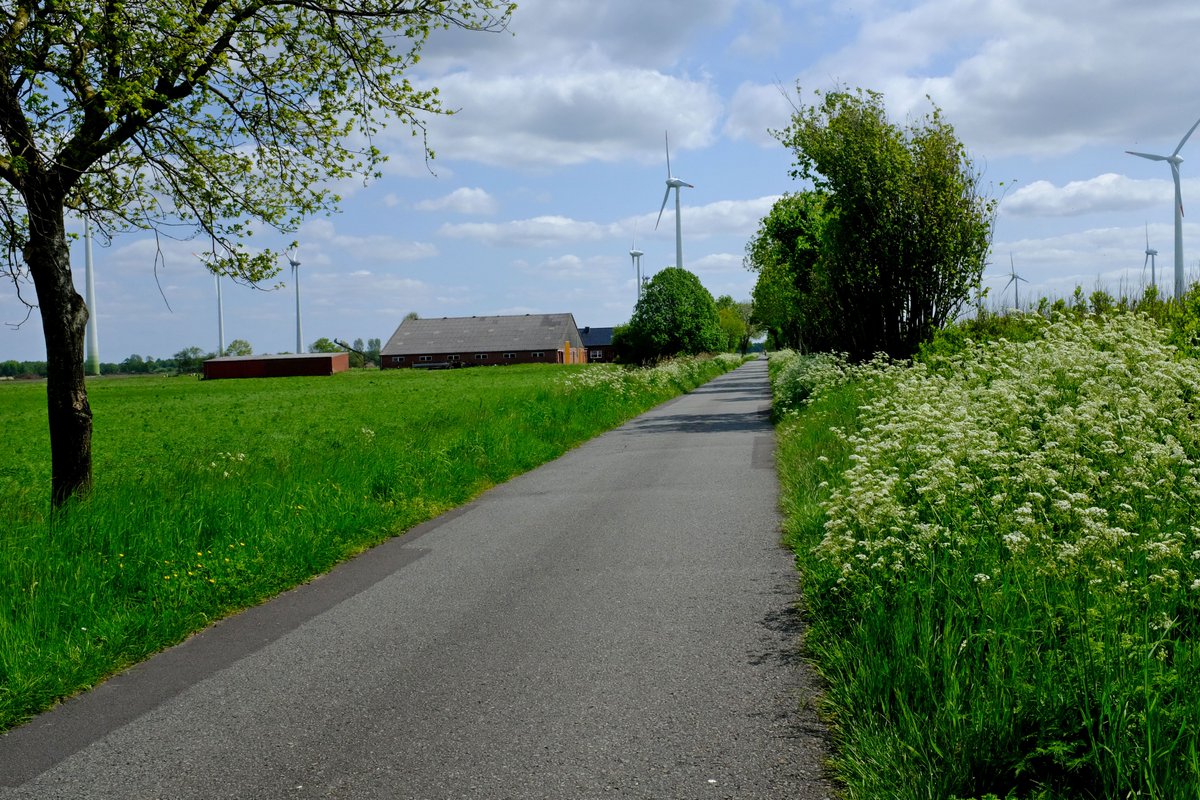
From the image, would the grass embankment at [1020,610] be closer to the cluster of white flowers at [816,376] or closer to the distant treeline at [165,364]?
the cluster of white flowers at [816,376]

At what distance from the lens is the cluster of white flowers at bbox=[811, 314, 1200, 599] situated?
4.94 metres

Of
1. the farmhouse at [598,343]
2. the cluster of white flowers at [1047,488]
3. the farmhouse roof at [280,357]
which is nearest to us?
the cluster of white flowers at [1047,488]

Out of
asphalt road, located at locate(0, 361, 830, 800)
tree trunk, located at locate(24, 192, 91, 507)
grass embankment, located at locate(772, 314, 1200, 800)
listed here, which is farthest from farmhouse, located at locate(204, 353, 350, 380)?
grass embankment, located at locate(772, 314, 1200, 800)

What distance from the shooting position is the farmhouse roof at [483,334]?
120500 mm

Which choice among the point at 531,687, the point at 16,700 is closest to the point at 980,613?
the point at 531,687

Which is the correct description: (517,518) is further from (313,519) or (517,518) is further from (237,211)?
(237,211)

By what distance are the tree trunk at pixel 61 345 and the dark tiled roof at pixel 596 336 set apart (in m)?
141

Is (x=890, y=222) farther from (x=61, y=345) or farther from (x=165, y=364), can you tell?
(x=165, y=364)

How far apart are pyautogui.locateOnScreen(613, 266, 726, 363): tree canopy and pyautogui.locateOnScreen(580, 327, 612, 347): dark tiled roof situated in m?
93.4

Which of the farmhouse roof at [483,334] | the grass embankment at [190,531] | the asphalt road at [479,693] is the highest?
the farmhouse roof at [483,334]

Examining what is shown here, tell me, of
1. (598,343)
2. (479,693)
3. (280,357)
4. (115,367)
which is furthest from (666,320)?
(115,367)

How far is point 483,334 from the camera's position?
123688 mm

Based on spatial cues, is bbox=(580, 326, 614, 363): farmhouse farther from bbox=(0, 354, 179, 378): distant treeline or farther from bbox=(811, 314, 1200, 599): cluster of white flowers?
bbox=(811, 314, 1200, 599): cluster of white flowers

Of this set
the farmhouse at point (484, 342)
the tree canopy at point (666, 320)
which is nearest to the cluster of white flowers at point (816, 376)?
the tree canopy at point (666, 320)
